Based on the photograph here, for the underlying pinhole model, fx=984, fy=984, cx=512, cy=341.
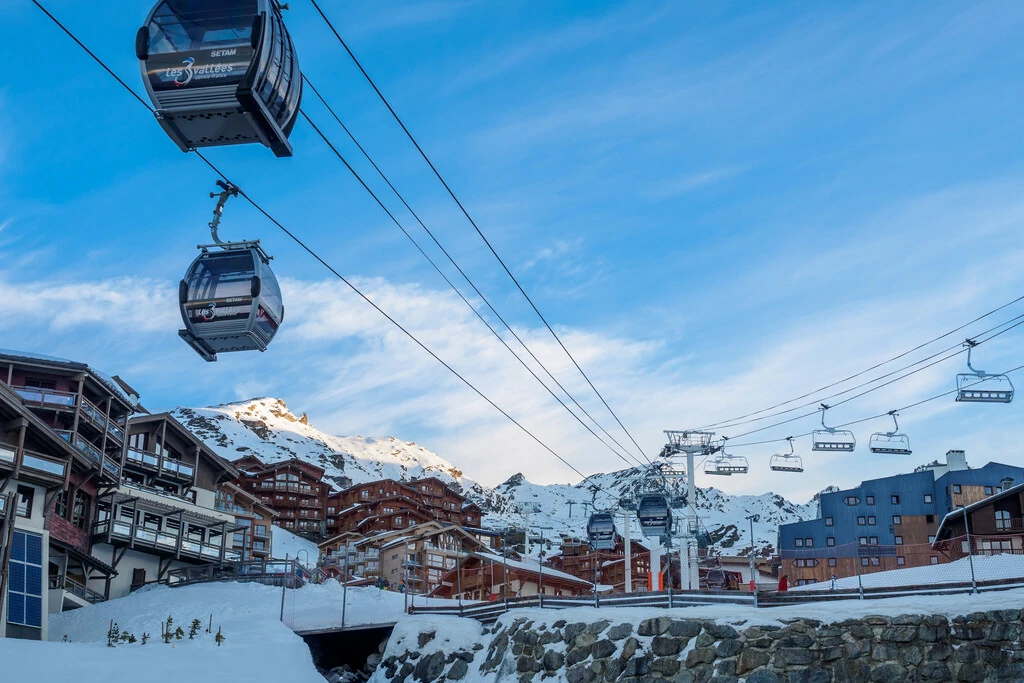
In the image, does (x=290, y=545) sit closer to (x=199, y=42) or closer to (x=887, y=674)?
(x=887, y=674)

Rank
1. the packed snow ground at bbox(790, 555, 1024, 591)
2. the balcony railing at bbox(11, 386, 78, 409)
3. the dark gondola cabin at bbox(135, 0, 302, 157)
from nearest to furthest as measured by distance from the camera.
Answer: the dark gondola cabin at bbox(135, 0, 302, 157) < the packed snow ground at bbox(790, 555, 1024, 591) < the balcony railing at bbox(11, 386, 78, 409)

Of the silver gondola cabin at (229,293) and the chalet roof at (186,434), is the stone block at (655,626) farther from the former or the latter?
the chalet roof at (186,434)

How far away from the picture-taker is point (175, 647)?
2820 cm

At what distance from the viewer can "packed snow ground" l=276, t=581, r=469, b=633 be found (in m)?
35.9

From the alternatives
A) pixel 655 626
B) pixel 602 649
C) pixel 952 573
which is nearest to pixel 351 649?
pixel 602 649

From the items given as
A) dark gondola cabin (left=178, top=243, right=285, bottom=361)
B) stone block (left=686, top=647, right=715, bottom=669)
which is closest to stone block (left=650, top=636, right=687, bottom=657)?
stone block (left=686, top=647, right=715, bottom=669)

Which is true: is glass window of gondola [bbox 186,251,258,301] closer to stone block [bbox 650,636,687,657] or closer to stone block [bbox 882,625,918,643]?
stone block [bbox 650,636,687,657]

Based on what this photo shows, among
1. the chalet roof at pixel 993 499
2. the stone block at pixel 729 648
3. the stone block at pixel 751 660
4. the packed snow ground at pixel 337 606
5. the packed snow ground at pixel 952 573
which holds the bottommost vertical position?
the stone block at pixel 751 660

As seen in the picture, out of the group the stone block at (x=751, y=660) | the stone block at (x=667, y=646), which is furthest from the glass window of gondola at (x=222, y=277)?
the stone block at (x=751, y=660)

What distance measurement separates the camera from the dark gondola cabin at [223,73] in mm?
12742

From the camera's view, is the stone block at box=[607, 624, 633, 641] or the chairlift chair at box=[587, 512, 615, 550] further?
the chairlift chair at box=[587, 512, 615, 550]

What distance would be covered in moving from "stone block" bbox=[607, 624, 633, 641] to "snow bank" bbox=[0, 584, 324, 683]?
360 inches

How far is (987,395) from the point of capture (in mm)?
34219

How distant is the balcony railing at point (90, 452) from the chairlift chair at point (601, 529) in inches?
1033
